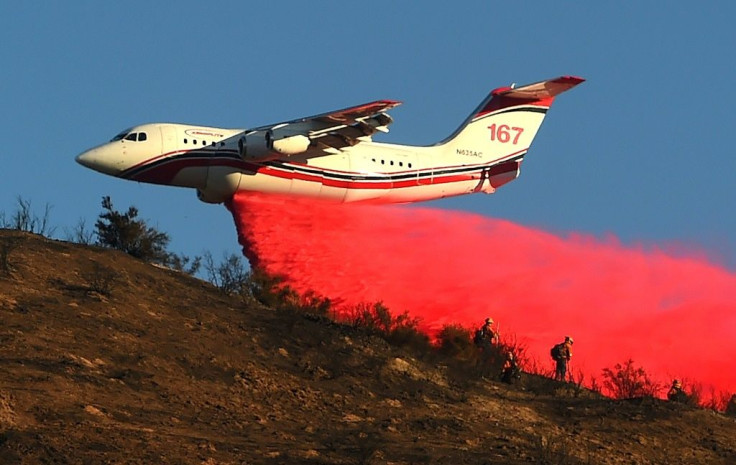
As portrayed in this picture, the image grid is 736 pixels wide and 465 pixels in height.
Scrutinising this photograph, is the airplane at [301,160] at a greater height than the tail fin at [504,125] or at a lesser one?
lesser

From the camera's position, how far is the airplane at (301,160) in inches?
1599

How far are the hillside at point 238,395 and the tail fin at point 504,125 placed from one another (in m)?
17.9

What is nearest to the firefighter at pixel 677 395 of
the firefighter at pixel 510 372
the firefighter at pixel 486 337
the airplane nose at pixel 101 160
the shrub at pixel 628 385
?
→ the shrub at pixel 628 385

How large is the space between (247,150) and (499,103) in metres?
11.8

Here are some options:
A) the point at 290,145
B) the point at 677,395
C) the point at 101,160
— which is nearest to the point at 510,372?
the point at 677,395

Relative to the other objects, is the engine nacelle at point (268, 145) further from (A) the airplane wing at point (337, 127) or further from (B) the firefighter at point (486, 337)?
(B) the firefighter at point (486, 337)

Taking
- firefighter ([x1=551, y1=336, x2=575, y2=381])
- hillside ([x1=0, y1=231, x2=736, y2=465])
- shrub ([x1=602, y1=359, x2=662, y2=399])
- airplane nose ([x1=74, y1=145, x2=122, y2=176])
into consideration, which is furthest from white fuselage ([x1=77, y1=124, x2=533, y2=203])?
firefighter ([x1=551, y1=336, x2=575, y2=381])

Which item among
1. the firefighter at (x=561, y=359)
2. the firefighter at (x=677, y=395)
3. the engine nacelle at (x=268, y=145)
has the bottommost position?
the firefighter at (x=677, y=395)

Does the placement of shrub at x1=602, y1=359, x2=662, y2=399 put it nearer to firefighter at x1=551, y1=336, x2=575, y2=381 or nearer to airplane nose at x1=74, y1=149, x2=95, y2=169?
firefighter at x1=551, y1=336, x2=575, y2=381

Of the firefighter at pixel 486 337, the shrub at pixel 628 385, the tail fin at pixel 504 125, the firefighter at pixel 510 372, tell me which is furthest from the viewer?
the tail fin at pixel 504 125

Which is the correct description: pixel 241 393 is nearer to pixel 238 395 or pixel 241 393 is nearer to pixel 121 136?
pixel 238 395

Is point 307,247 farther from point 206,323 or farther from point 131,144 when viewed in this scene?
point 206,323

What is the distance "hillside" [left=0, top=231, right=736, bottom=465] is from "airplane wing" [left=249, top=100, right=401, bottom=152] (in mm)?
11877

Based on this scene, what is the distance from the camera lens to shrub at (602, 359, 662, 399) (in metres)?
→ 31.7
